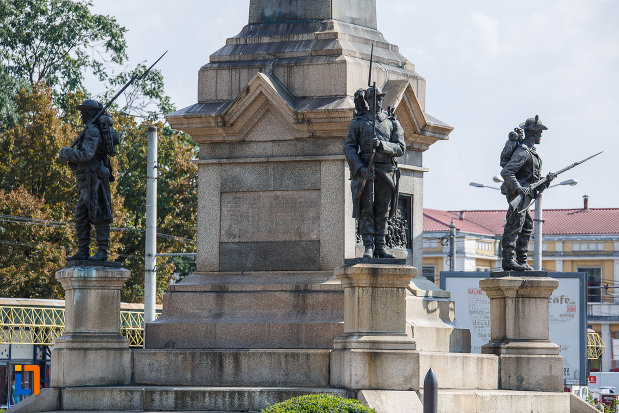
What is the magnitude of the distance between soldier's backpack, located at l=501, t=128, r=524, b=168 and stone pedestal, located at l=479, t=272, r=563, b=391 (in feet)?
5.37

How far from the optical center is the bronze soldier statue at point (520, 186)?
1991 centimetres

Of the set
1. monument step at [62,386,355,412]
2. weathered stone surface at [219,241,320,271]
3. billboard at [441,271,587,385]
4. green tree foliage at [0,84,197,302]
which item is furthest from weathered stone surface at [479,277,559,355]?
green tree foliage at [0,84,197,302]

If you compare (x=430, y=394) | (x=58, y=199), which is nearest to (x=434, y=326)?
(x=430, y=394)

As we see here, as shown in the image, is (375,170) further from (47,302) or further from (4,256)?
(4,256)

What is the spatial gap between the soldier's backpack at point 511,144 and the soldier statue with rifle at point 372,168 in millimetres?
2834

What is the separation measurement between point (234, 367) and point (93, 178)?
305 cm

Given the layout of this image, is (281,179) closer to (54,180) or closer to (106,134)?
(106,134)

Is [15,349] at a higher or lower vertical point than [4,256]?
lower

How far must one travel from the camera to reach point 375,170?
57.3 feet

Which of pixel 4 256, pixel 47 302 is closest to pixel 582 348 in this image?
pixel 47 302

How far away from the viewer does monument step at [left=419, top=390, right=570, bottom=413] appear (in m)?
17.3

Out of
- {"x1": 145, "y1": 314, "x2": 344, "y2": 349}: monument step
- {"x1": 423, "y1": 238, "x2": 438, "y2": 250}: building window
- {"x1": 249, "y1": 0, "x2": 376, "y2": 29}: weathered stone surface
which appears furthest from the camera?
{"x1": 423, "y1": 238, "x2": 438, "y2": 250}: building window

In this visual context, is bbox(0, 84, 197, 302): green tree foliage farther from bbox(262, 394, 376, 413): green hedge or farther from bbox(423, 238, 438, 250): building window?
bbox(423, 238, 438, 250): building window

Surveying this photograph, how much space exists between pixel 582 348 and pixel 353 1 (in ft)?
63.5
